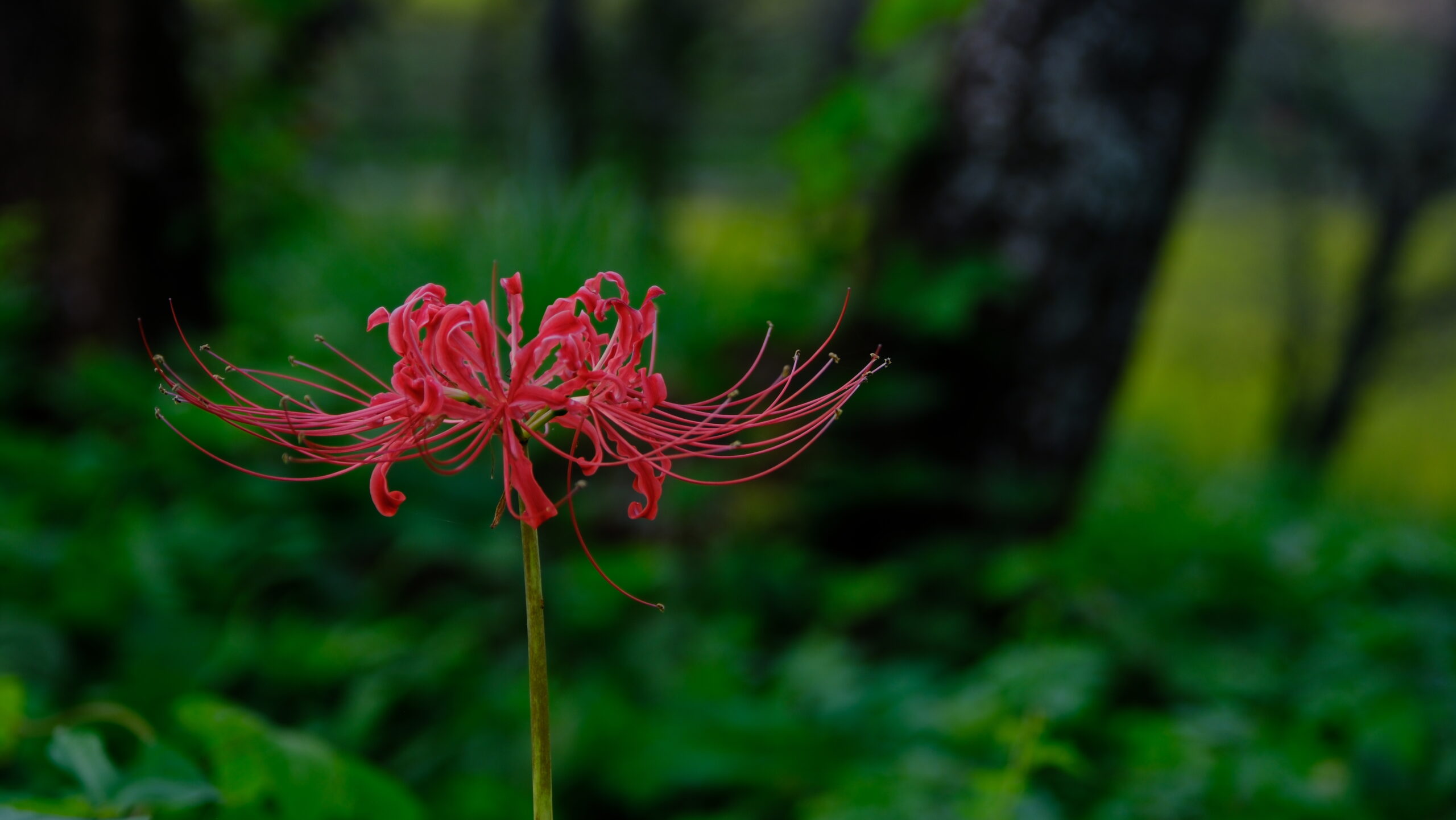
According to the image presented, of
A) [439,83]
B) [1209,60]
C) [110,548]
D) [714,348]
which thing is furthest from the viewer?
[439,83]

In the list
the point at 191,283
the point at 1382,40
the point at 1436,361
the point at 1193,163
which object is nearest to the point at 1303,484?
the point at 1436,361

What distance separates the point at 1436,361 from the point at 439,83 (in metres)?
9.55

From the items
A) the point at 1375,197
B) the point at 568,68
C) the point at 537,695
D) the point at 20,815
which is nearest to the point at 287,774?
the point at 20,815

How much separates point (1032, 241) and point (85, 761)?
102 inches

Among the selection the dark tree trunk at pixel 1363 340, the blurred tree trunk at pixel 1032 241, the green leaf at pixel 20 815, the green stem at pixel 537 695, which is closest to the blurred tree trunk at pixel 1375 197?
the dark tree trunk at pixel 1363 340

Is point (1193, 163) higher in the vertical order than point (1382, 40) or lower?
lower

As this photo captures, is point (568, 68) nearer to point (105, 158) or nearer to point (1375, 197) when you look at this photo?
Answer: point (105, 158)

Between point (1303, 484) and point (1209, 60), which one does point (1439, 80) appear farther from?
point (1209, 60)

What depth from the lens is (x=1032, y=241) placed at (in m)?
2.75

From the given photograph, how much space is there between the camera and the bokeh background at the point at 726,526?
1676mm

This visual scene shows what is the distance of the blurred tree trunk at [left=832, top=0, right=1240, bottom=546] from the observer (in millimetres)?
2680

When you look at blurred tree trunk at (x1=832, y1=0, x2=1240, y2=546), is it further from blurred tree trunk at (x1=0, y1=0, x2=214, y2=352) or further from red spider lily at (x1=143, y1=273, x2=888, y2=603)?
blurred tree trunk at (x1=0, y1=0, x2=214, y2=352)

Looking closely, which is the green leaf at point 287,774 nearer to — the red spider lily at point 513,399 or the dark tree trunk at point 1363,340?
the red spider lily at point 513,399

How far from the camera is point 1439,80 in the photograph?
6059 millimetres
